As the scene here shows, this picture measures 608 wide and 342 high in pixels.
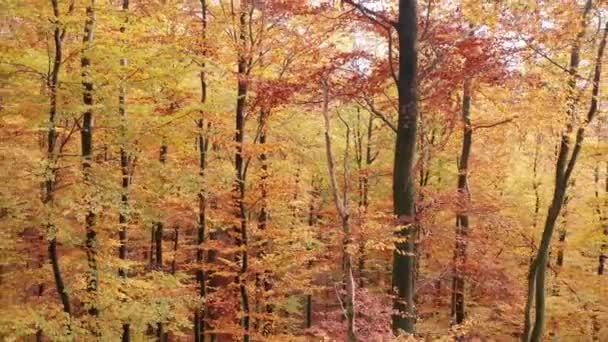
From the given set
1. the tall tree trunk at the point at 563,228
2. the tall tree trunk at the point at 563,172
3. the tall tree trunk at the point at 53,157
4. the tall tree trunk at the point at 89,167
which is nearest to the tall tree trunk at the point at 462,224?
the tall tree trunk at the point at 563,172

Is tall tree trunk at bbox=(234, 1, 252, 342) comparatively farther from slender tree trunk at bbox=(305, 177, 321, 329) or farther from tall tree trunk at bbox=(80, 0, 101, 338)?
slender tree trunk at bbox=(305, 177, 321, 329)

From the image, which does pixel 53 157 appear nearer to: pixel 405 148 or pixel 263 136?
pixel 405 148

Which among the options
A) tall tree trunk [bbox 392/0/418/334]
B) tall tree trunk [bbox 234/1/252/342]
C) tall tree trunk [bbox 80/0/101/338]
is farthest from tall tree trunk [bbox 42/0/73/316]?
tall tree trunk [bbox 392/0/418/334]

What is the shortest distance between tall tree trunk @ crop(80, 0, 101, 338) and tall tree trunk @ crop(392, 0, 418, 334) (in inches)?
234

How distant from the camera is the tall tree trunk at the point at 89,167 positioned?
10203mm

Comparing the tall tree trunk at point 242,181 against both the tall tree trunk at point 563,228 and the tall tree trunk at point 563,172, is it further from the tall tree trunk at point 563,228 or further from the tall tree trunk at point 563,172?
the tall tree trunk at point 563,228

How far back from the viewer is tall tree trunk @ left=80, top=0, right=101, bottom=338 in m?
10.2

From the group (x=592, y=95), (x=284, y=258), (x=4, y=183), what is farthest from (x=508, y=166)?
(x=4, y=183)

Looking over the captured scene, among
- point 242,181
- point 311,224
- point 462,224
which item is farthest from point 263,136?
point 311,224

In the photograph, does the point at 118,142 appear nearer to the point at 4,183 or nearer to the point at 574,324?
the point at 4,183

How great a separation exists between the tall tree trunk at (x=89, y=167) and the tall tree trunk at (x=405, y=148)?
19.5ft

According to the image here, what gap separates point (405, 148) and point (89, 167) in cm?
676

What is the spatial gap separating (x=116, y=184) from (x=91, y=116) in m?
1.59

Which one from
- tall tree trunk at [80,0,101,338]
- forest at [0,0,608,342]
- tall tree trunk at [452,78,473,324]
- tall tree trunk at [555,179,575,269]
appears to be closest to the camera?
forest at [0,0,608,342]
